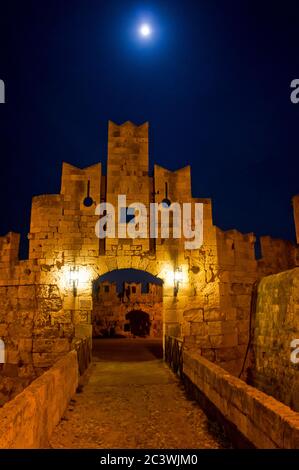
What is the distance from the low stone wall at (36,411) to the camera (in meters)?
3.03

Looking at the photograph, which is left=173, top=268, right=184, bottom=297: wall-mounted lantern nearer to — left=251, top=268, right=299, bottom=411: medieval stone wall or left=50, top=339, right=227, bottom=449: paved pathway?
left=251, top=268, right=299, bottom=411: medieval stone wall

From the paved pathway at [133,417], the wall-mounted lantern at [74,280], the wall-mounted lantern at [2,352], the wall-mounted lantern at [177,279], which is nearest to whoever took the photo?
the paved pathway at [133,417]

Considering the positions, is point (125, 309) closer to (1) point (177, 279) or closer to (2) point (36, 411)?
(1) point (177, 279)

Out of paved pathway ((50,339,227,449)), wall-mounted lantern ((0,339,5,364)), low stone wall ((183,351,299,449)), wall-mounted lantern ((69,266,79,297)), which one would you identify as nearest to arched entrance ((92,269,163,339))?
wall-mounted lantern ((0,339,5,364))

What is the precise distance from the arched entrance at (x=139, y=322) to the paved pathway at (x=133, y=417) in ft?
52.1

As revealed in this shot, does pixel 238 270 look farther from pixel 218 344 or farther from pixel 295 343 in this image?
pixel 295 343

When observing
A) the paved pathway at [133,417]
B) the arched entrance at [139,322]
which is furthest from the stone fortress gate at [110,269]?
Answer: the arched entrance at [139,322]

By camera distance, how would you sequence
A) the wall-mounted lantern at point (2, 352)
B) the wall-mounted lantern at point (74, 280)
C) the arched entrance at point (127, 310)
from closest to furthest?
the wall-mounted lantern at point (2, 352), the wall-mounted lantern at point (74, 280), the arched entrance at point (127, 310)

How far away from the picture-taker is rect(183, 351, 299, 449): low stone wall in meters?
3.06

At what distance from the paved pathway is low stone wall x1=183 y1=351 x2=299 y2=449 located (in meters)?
0.39

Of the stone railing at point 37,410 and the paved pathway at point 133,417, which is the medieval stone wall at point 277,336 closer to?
the paved pathway at point 133,417

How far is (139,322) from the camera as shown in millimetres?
24875
